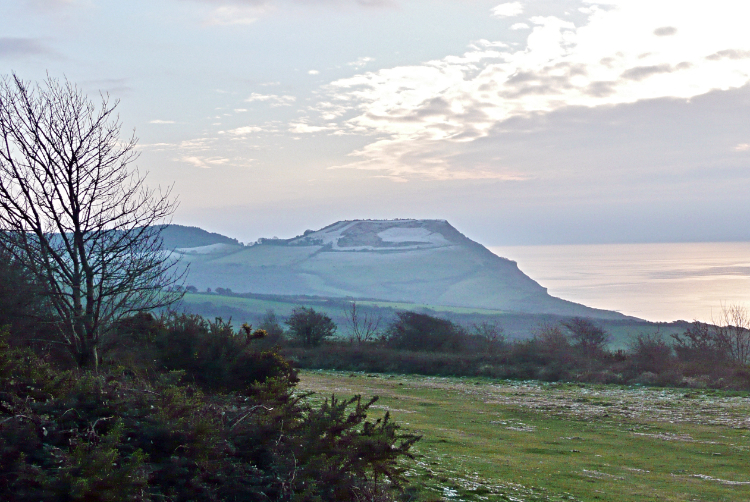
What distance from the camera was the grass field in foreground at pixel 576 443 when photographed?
9.16 meters

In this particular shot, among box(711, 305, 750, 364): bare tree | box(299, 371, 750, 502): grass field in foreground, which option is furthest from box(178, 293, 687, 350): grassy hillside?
box(299, 371, 750, 502): grass field in foreground

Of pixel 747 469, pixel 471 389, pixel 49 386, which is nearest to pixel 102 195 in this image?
pixel 49 386

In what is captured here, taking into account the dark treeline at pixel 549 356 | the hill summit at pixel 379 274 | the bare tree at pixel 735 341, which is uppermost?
the hill summit at pixel 379 274

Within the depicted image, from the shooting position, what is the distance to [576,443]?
1395 cm

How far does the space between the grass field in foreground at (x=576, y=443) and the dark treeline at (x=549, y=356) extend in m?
5.59

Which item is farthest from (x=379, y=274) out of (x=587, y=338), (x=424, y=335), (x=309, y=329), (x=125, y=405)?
(x=125, y=405)

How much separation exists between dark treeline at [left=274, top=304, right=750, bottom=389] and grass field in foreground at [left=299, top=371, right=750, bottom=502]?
18.3ft

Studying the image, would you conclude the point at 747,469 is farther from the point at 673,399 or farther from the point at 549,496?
the point at 673,399

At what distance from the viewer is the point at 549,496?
28.1 feet

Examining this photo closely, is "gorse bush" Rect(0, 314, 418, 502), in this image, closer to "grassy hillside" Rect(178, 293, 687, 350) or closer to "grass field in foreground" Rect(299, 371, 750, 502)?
"grass field in foreground" Rect(299, 371, 750, 502)

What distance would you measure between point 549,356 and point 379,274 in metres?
137

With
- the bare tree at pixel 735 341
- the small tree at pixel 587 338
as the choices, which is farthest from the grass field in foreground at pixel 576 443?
the small tree at pixel 587 338

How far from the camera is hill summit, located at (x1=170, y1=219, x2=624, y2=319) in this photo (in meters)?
160

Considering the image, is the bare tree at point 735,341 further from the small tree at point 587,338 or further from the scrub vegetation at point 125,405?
the scrub vegetation at point 125,405
